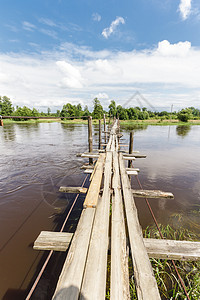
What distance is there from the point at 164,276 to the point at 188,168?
9.83 metres

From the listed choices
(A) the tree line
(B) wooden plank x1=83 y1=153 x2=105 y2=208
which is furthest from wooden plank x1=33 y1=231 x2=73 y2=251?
(A) the tree line

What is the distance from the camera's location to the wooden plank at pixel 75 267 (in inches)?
59.9

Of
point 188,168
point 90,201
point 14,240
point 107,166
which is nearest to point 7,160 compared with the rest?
point 14,240

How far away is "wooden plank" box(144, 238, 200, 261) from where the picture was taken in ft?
7.09

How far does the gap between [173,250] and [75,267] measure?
1630 mm

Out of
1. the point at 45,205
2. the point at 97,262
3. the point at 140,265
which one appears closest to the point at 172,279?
the point at 140,265

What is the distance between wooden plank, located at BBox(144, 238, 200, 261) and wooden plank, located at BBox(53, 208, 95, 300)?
1082 millimetres

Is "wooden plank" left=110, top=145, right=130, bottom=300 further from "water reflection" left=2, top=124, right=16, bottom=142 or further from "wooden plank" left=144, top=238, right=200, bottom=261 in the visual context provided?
"water reflection" left=2, top=124, right=16, bottom=142

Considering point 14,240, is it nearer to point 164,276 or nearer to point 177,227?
point 164,276

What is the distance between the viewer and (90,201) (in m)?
3.17

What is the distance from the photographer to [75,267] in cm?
180

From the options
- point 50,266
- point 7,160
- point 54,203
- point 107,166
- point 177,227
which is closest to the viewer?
point 50,266

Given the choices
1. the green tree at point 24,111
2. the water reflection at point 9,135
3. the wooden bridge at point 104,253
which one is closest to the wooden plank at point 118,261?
the wooden bridge at point 104,253

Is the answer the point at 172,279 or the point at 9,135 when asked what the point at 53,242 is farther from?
the point at 9,135
